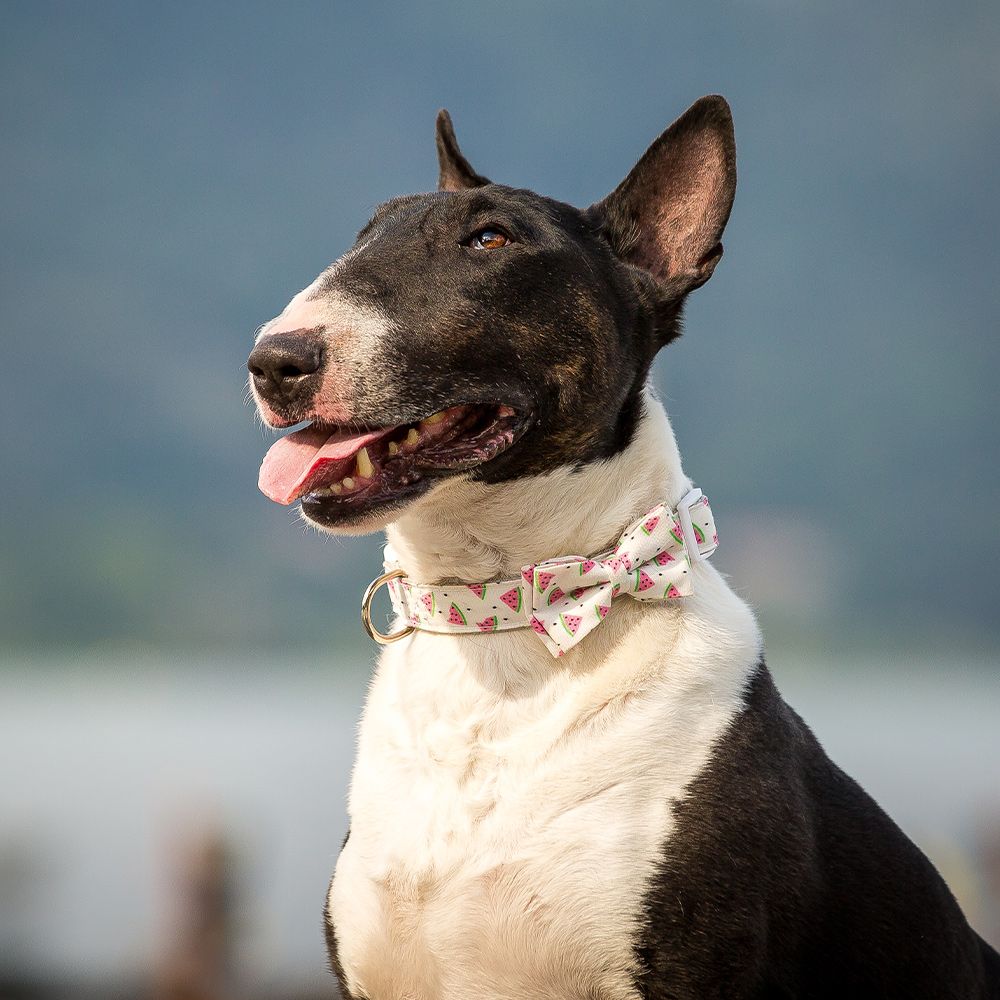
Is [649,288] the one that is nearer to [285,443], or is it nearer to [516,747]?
[285,443]

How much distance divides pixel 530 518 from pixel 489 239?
62 centimetres

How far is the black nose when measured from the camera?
2.37 m

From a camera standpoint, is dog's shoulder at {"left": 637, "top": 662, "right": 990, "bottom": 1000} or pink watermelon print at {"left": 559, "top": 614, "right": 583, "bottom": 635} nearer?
dog's shoulder at {"left": 637, "top": 662, "right": 990, "bottom": 1000}

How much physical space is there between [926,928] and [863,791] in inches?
12.1

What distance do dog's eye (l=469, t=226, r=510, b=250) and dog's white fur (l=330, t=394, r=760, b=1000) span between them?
0.50 m

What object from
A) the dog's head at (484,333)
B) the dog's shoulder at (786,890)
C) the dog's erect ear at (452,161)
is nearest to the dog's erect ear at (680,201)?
the dog's head at (484,333)

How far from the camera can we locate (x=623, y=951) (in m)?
2.29

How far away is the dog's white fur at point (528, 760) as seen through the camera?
91.5 inches

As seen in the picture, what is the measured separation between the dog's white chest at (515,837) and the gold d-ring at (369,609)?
204 millimetres

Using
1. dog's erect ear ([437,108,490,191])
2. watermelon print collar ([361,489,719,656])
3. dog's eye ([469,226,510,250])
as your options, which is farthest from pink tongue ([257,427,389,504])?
dog's erect ear ([437,108,490,191])

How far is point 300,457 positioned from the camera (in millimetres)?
2477

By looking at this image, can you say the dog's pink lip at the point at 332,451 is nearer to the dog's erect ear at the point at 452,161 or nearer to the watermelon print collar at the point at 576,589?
the watermelon print collar at the point at 576,589

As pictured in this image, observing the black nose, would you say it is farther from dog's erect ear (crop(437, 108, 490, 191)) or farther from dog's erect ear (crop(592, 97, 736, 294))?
dog's erect ear (crop(437, 108, 490, 191))

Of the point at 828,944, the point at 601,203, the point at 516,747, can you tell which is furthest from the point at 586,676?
the point at 601,203
